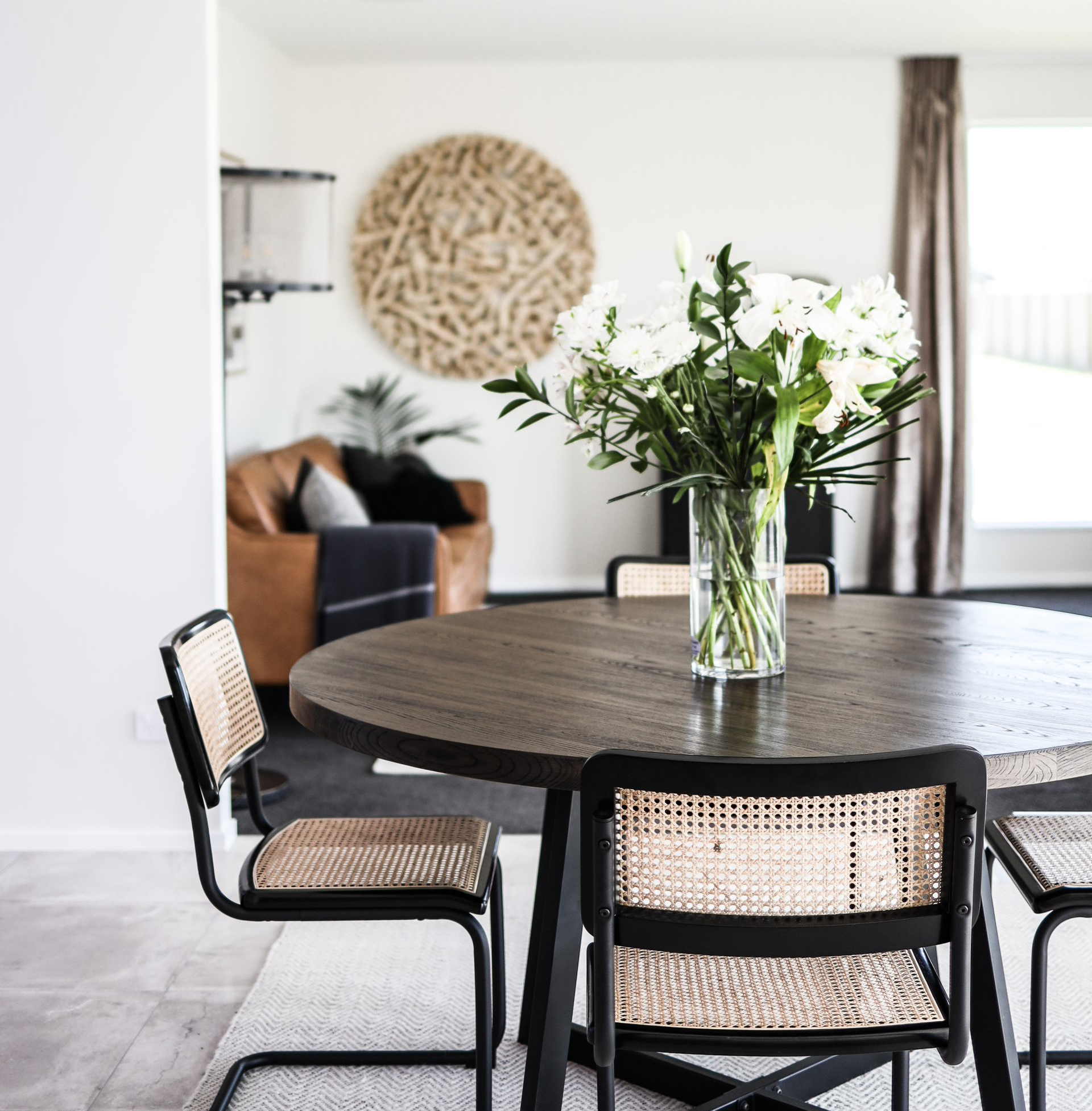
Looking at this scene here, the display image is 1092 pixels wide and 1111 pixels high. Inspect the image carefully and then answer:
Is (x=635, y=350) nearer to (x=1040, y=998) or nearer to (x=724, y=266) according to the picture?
(x=724, y=266)

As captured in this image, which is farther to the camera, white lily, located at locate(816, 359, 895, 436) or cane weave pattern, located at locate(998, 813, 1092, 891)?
cane weave pattern, located at locate(998, 813, 1092, 891)

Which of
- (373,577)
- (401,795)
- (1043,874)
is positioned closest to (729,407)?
(1043,874)

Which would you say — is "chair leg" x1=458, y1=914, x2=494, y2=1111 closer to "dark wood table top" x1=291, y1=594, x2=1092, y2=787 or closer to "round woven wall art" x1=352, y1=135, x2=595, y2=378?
"dark wood table top" x1=291, y1=594, x2=1092, y2=787

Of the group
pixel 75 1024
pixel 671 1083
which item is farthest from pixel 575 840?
pixel 75 1024

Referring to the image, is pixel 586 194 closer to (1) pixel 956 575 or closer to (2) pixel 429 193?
(2) pixel 429 193

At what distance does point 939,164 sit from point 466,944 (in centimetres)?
485

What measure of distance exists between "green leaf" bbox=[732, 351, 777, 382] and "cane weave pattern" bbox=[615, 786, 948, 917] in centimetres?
56

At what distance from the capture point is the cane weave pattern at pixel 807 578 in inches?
100

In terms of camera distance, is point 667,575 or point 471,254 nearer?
point 667,575

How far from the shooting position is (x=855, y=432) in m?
1.67

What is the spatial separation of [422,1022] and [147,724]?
1150mm

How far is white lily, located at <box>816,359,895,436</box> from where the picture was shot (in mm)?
1488

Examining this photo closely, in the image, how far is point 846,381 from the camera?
4.90ft

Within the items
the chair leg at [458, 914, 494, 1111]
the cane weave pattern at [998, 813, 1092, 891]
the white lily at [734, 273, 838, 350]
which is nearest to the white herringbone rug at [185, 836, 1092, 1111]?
the chair leg at [458, 914, 494, 1111]
